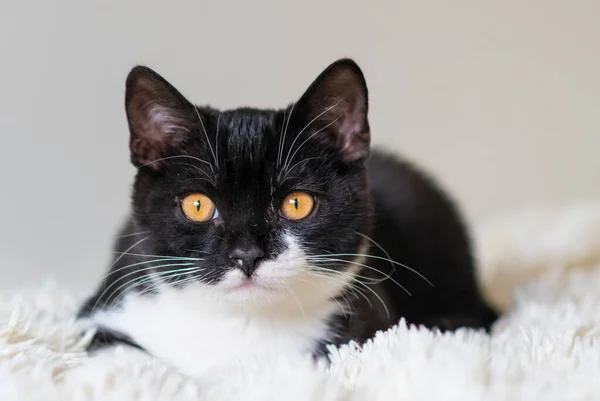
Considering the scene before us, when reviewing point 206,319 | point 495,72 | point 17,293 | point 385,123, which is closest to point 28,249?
point 17,293

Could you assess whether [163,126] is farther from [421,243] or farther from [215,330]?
[421,243]

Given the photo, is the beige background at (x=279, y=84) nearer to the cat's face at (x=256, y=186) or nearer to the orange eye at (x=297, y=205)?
the cat's face at (x=256, y=186)

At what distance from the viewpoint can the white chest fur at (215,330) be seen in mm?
1056

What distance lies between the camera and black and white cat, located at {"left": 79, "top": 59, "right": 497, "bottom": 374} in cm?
99

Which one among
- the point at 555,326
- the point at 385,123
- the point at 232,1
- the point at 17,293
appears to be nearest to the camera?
the point at 555,326

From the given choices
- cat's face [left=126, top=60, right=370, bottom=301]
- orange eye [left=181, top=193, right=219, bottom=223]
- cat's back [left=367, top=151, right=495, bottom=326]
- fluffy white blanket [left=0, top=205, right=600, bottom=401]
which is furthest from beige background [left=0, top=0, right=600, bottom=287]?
orange eye [left=181, top=193, right=219, bottom=223]

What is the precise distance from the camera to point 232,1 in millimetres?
1861

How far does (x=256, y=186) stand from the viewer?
3.30ft

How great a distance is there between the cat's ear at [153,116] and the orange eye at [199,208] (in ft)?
0.35

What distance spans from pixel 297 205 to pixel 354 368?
0.89 ft

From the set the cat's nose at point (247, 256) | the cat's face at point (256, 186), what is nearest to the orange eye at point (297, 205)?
the cat's face at point (256, 186)

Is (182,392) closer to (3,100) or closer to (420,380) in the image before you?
(420,380)

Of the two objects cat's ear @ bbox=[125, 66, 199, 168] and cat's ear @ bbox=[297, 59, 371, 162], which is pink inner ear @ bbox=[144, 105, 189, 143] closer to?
cat's ear @ bbox=[125, 66, 199, 168]

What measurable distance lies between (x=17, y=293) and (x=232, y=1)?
3.32 ft
